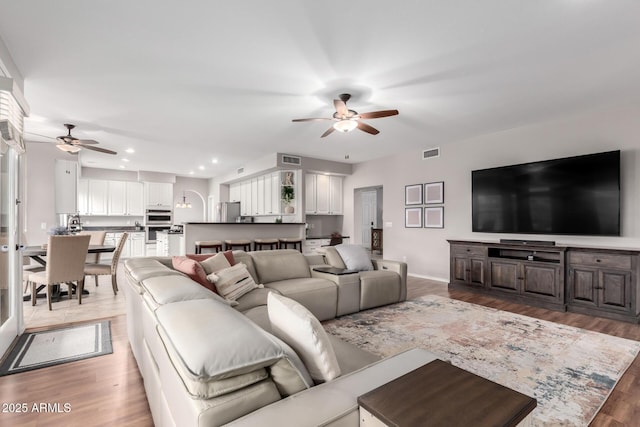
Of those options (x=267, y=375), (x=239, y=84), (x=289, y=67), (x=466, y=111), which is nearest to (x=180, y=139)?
(x=239, y=84)

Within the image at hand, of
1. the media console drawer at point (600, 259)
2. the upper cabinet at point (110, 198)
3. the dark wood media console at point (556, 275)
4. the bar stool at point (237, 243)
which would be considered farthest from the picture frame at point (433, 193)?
the upper cabinet at point (110, 198)

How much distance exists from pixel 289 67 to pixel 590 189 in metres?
4.21

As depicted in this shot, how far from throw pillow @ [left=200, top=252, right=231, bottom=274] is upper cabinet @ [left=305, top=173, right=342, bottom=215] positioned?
449 cm

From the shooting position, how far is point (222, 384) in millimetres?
916

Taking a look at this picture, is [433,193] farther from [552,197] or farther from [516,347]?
[516,347]

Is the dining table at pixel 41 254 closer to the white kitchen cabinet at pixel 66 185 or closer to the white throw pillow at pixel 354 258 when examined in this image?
the white kitchen cabinet at pixel 66 185

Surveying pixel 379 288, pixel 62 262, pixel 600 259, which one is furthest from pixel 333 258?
pixel 62 262

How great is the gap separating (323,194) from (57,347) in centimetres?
584

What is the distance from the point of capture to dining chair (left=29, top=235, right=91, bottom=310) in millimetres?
3918

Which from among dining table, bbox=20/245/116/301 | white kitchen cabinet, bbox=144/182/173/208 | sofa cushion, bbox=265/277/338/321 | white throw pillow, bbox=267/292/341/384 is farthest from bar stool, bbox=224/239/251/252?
white kitchen cabinet, bbox=144/182/173/208

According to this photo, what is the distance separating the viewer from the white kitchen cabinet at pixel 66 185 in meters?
6.29

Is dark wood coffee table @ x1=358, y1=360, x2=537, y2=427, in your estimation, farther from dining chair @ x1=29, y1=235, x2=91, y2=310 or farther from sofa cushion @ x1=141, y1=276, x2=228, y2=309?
dining chair @ x1=29, y1=235, x2=91, y2=310

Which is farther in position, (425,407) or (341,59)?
(341,59)

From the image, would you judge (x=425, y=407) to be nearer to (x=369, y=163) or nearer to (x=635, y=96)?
(x=635, y=96)
